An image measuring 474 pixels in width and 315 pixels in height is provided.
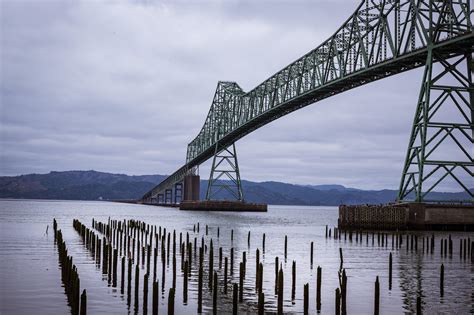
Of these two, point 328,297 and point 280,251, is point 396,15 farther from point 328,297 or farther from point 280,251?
point 328,297

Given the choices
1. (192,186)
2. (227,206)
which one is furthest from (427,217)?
(192,186)

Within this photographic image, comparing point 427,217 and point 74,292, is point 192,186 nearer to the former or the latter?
point 427,217

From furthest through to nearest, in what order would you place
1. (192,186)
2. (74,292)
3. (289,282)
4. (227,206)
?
(192,186)
(227,206)
(289,282)
(74,292)

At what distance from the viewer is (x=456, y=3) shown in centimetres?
5231

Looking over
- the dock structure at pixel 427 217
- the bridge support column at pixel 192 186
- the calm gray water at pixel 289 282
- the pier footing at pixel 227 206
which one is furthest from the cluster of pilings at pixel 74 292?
the bridge support column at pixel 192 186

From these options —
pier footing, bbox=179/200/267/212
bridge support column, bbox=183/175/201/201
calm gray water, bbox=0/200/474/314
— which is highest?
bridge support column, bbox=183/175/201/201

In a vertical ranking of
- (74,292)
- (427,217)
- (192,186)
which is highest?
(192,186)

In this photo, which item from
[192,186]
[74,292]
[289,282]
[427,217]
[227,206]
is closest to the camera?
[74,292]

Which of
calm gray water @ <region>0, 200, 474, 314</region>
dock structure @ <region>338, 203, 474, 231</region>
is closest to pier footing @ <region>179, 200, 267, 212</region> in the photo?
dock structure @ <region>338, 203, 474, 231</region>

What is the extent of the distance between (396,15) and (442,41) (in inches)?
258

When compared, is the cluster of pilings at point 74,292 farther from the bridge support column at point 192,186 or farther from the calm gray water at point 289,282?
the bridge support column at point 192,186

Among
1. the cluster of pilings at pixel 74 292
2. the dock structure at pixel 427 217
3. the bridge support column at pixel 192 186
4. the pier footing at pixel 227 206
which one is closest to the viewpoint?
the cluster of pilings at pixel 74 292

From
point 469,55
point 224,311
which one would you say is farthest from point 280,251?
point 469,55

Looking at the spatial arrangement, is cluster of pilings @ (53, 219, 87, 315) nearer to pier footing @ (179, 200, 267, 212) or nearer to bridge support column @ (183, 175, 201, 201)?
pier footing @ (179, 200, 267, 212)
